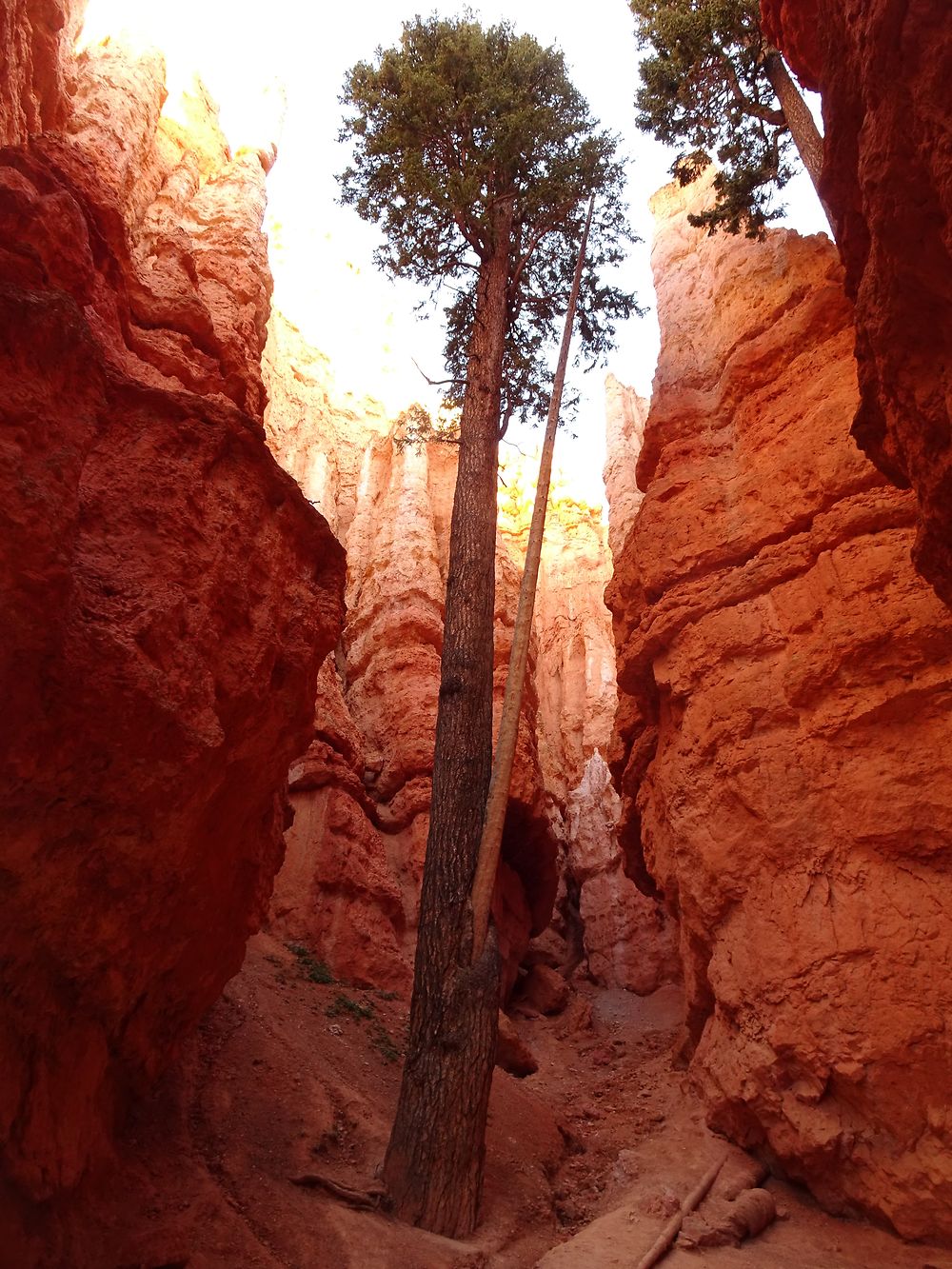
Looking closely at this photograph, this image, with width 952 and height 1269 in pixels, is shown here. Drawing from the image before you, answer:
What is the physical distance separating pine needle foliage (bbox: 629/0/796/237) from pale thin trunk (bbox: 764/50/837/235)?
276mm

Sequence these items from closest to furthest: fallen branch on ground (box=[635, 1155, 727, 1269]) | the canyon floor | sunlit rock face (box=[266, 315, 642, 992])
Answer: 1. the canyon floor
2. fallen branch on ground (box=[635, 1155, 727, 1269])
3. sunlit rock face (box=[266, 315, 642, 992])

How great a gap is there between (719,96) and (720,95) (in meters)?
0.02

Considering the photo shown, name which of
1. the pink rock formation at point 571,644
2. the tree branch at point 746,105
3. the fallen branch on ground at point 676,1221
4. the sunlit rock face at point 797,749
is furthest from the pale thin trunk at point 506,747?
the pink rock formation at point 571,644

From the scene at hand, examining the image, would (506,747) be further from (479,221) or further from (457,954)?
(479,221)

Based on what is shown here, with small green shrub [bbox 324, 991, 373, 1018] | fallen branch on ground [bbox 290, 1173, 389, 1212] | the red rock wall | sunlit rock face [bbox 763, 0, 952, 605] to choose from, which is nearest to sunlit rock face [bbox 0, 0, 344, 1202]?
fallen branch on ground [bbox 290, 1173, 389, 1212]

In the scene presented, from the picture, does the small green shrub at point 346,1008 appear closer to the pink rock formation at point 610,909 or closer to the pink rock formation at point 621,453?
the pink rock formation at point 610,909

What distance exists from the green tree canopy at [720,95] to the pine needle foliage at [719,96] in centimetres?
1

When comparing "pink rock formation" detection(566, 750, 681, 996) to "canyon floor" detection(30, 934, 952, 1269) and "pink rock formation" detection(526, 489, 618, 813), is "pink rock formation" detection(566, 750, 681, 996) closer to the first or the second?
"pink rock formation" detection(526, 489, 618, 813)

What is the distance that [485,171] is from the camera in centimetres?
1126

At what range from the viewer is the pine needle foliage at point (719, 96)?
1038 cm

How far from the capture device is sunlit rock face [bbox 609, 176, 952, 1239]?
600 centimetres

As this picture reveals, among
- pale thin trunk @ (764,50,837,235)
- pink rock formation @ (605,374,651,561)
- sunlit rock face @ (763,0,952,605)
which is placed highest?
pink rock formation @ (605,374,651,561)

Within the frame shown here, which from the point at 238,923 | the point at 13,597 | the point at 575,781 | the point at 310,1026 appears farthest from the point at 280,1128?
the point at 575,781

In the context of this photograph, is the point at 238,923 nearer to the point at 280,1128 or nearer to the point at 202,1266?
the point at 280,1128
